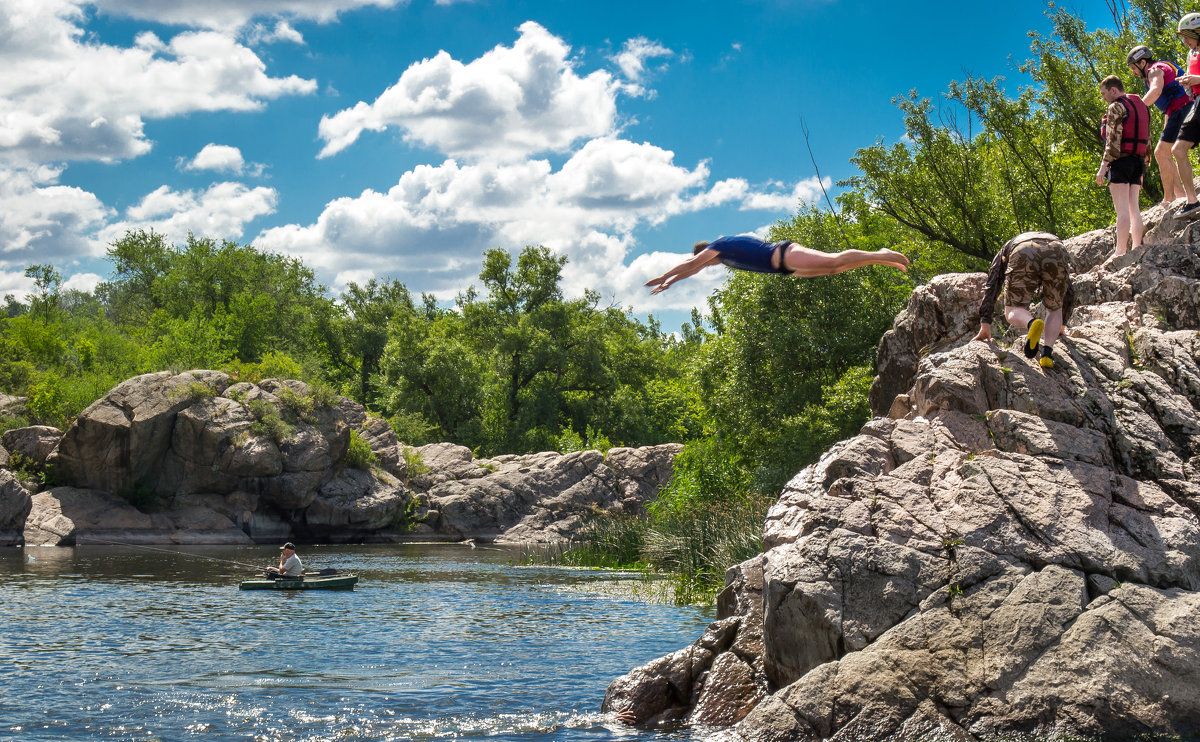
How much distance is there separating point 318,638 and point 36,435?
30.1 m

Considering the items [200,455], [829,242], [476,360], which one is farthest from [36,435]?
[829,242]

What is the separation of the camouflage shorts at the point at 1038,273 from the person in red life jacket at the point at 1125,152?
2511 millimetres

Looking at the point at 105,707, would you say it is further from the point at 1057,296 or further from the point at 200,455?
the point at 200,455

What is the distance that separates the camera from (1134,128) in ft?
43.9

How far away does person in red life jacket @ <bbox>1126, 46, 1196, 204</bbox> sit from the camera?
1396 cm

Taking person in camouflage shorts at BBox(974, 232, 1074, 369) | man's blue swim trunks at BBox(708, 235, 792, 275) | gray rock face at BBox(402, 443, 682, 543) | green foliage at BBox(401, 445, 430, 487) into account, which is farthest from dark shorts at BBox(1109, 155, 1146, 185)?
green foliage at BBox(401, 445, 430, 487)

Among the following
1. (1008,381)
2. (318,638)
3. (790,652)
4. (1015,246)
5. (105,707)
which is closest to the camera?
(790,652)

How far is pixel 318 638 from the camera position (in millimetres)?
18391

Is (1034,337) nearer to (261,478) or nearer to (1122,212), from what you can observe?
(1122,212)

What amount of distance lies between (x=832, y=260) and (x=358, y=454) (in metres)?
39.8

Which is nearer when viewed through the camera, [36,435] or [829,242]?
[829,242]

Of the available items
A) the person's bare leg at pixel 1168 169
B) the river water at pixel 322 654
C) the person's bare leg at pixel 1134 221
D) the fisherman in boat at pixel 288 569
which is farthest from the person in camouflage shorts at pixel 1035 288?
the fisherman in boat at pixel 288 569

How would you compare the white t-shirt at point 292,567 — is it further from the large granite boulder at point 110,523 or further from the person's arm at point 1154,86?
the person's arm at point 1154,86

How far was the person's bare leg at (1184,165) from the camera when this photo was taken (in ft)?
43.3
